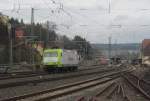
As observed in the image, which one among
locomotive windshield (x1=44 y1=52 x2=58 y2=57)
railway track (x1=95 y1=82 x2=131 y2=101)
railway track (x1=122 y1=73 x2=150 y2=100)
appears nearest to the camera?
railway track (x1=95 y1=82 x2=131 y2=101)

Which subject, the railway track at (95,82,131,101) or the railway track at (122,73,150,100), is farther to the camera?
the railway track at (122,73,150,100)

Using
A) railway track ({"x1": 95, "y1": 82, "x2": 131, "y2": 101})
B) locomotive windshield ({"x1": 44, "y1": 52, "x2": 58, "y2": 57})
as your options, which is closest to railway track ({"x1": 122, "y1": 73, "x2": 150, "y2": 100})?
railway track ({"x1": 95, "y1": 82, "x2": 131, "y2": 101})

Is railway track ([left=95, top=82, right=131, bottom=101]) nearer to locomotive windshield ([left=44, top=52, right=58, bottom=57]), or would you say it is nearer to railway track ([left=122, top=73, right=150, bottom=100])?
railway track ([left=122, top=73, right=150, bottom=100])

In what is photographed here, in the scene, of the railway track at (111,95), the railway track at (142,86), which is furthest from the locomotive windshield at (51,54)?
the railway track at (111,95)

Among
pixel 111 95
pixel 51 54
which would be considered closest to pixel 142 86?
pixel 111 95

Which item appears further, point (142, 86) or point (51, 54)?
point (51, 54)

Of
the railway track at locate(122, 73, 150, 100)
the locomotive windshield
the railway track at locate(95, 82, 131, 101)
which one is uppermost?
the locomotive windshield

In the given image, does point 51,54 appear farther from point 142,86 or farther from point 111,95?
point 111,95

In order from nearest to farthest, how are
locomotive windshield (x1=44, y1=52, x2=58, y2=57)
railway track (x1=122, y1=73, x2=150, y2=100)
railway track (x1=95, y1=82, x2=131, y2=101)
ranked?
railway track (x1=95, y1=82, x2=131, y2=101)
railway track (x1=122, y1=73, x2=150, y2=100)
locomotive windshield (x1=44, y1=52, x2=58, y2=57)

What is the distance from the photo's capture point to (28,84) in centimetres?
2603

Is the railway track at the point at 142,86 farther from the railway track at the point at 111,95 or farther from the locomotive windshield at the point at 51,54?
the locomotive windshield at the point at 51,54

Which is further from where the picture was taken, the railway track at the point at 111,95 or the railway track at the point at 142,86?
the railway track at the point at 142,86

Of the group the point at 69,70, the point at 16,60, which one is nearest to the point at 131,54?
the point at 16,60

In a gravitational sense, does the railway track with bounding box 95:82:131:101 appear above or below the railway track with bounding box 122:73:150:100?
above
